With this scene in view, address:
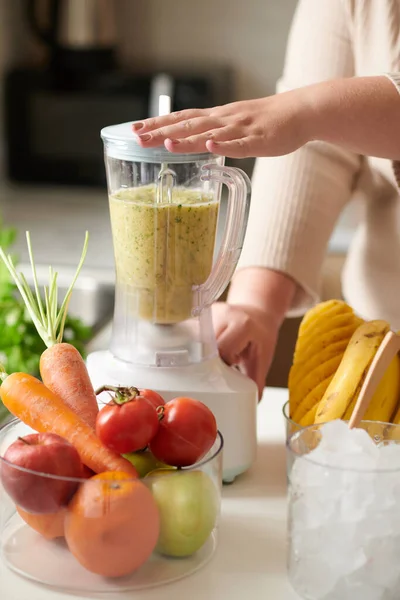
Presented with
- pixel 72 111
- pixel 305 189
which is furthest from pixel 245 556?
pixel 72 111

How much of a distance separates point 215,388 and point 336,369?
11 cm

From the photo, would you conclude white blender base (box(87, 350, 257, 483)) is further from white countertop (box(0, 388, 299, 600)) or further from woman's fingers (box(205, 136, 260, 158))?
woman's fingers (box(205, 136, 260, 158))

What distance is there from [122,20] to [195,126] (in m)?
2.25

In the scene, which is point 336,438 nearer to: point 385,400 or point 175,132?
point 385,400

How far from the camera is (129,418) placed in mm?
625

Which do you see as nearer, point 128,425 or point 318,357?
point 128,425

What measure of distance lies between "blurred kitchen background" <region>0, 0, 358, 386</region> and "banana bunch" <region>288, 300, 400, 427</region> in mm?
1402

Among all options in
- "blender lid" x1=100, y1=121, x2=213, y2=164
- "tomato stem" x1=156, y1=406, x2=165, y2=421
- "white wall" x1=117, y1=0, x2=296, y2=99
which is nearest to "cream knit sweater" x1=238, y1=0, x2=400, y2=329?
"blender lid" x1=100, y1=121, x2=213, y2=164

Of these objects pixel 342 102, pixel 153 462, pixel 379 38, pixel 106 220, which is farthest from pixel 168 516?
pixel 106 220

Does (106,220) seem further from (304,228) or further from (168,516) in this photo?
(168,516)

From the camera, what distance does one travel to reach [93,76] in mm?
2646

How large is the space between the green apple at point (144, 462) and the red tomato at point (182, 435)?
10mm

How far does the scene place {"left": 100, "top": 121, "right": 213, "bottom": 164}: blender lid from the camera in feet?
2.45

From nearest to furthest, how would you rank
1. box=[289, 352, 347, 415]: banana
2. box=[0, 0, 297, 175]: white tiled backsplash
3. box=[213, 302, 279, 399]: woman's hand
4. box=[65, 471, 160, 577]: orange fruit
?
box=[65, 471, 160, 577]: orange fruit
box=[289, 352, 347, 415]: banana
box=[213, 302, 279, 399]: woman's hand
box=[0, 0, 297, 175]: white tiled backsplash
